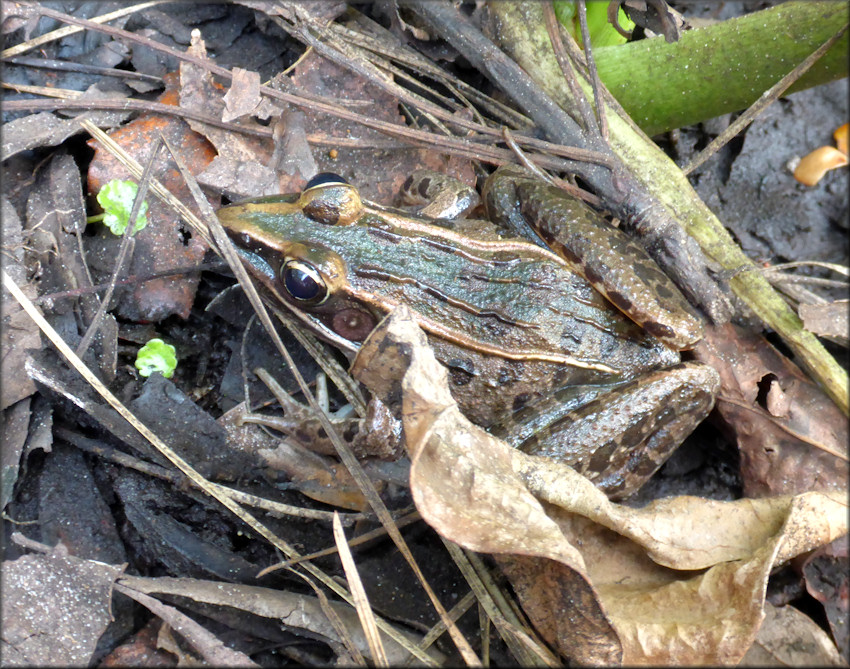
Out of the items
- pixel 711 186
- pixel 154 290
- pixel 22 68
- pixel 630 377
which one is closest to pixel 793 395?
pixel 630 377

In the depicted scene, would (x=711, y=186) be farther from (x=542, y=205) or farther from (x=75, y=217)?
(x=75, y=217)

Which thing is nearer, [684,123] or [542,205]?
[542,205]

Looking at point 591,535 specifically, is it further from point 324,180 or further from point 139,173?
point 139,173

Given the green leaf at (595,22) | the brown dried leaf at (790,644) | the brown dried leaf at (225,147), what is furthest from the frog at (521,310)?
the green leaf at (595,22)

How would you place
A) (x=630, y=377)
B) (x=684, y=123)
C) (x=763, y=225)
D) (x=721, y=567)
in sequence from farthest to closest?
→ (x=763, y=225) → (x=684, y=123) → (x=630, y=377) → (x=721, y=567)

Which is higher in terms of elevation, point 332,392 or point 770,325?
point 770,325

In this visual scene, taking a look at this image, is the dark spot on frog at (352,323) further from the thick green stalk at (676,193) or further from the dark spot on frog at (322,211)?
the thick green stalk at (676,193)
